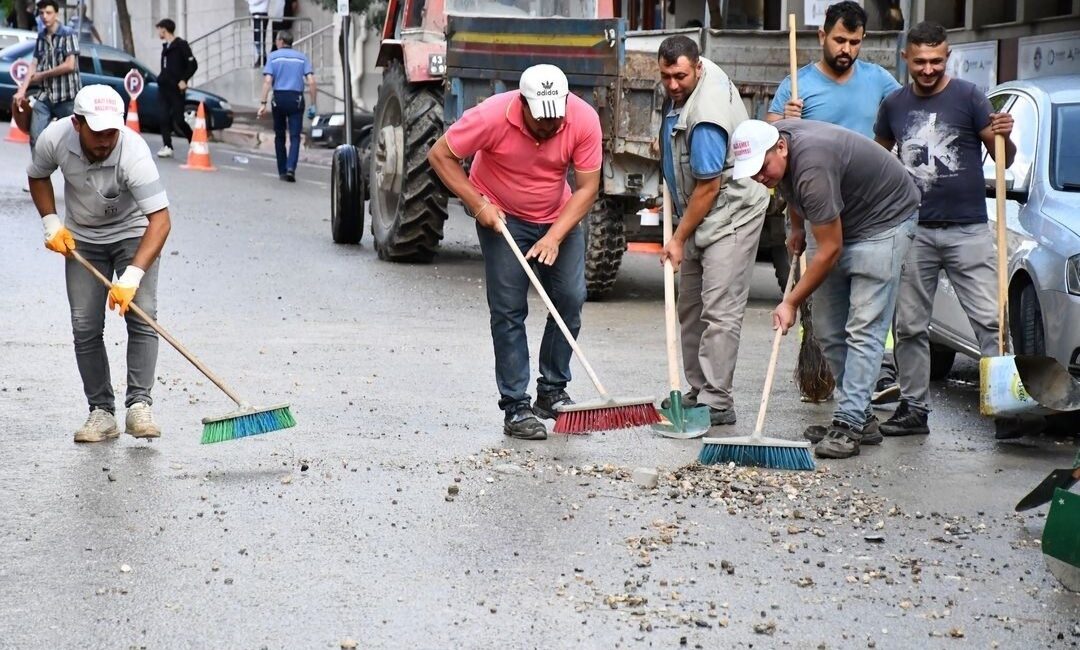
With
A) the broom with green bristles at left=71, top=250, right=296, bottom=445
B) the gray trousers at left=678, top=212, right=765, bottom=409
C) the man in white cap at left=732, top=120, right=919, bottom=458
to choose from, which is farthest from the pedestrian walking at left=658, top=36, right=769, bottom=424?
the broom with green bristles at left=71, top=250, right=296, bottom=445

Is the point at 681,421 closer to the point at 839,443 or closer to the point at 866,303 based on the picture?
the point at 839,443

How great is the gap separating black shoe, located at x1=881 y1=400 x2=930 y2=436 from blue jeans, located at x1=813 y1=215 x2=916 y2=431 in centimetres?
40

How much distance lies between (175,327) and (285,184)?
1003 centimetres

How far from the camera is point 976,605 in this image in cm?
511

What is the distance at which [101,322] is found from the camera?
739cm

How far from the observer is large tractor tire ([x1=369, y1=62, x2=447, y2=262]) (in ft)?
44.7

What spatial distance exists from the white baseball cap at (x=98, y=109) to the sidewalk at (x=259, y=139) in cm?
1777

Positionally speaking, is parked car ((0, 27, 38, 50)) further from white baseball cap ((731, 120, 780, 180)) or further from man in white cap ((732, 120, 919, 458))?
white baseball cap ((731, 120, 780, 180))

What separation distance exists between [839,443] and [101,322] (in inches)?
124


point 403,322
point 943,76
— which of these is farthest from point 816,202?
point 403,322

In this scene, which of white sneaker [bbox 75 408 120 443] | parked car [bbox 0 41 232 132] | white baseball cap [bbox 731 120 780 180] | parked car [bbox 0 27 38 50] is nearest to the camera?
white baseball cap [bbox 731 120 780 180]

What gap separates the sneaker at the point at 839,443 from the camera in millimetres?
7207

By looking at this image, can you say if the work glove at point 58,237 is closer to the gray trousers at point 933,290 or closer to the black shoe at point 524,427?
the black shoe at point 524,427

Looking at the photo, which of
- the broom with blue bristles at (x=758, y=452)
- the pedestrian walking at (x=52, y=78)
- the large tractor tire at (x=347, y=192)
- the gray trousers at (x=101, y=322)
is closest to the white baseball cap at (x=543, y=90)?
the broom with blue bristles at (x=758, y=452)
